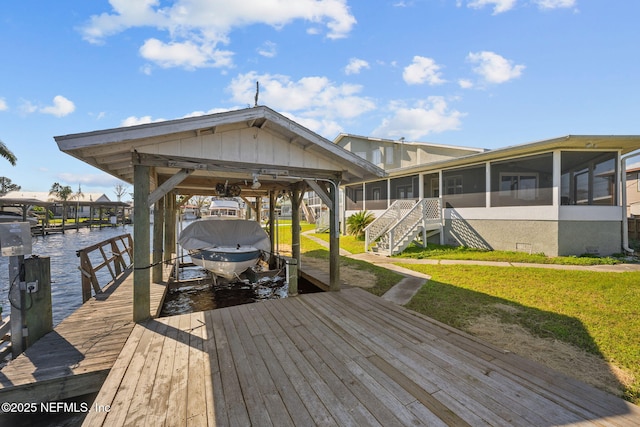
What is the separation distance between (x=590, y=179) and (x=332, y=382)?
13291 mm

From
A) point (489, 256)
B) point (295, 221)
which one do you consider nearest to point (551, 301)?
point (489, 256)

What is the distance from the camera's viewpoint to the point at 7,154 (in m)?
20.4

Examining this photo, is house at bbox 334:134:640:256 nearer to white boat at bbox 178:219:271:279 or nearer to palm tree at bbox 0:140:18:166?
white boat at bbox 178:219:271:279

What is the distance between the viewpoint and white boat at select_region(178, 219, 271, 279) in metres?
6.96

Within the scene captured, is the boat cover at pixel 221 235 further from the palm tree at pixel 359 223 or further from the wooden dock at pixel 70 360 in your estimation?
the palm tree at pixel 359 223

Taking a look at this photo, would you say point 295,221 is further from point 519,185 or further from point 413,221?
point 519,185

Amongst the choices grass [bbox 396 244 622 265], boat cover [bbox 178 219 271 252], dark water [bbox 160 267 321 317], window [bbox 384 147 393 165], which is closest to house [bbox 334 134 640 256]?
grass [bbox 396 244 622 265]

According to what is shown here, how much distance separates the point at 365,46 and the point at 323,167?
261 inches

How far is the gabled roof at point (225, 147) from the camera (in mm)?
4285

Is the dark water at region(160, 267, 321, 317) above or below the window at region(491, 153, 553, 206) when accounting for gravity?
below

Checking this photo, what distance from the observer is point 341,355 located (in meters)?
3.40

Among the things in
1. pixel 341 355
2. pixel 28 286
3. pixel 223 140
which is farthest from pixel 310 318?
pixel 28 286

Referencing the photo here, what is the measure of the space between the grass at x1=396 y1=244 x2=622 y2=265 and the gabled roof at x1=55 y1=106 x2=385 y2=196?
687 cm

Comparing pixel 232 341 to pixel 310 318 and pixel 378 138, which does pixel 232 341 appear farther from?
pixel 378 138
